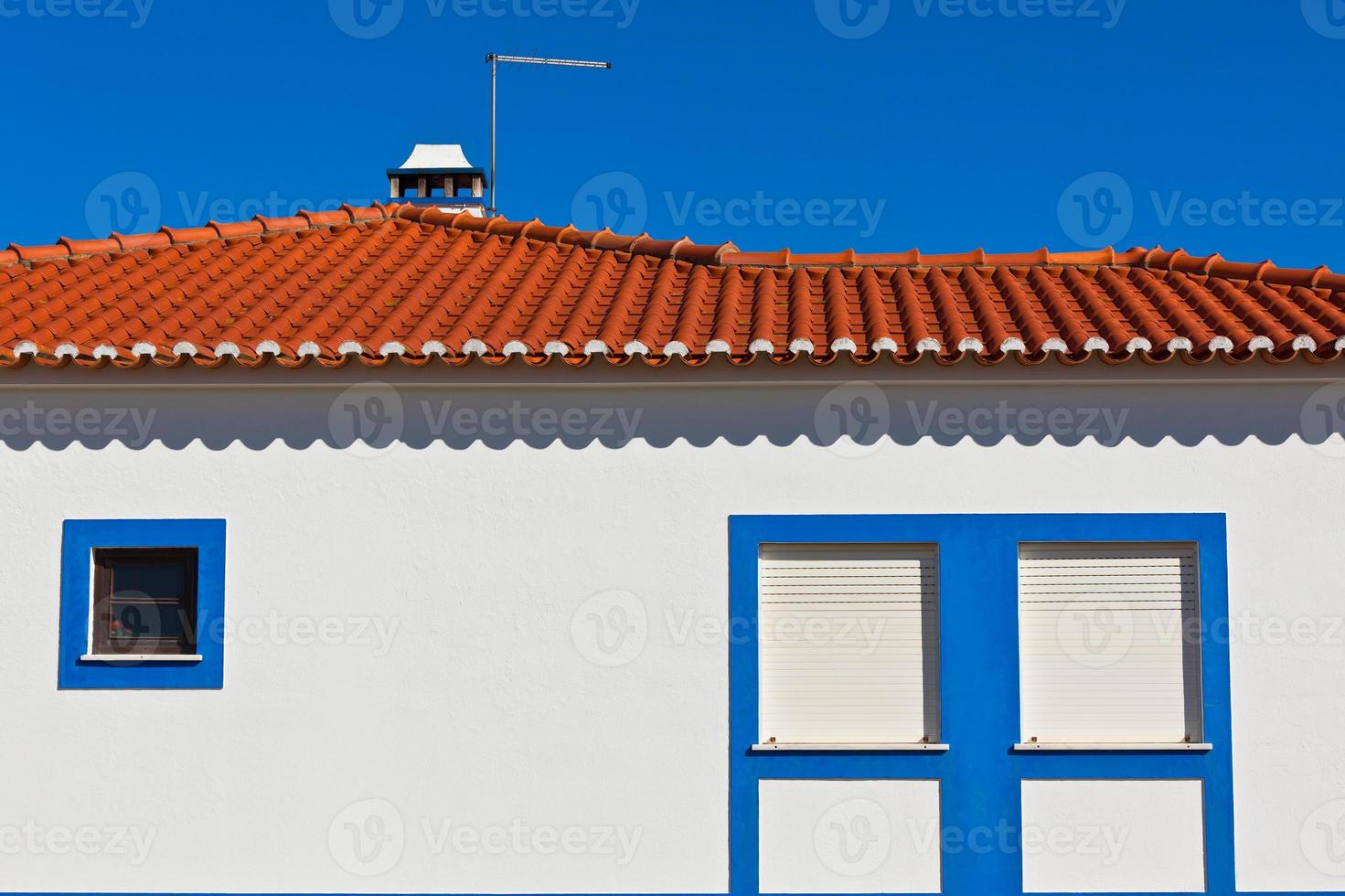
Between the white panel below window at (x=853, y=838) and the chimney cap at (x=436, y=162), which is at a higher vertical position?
the chimney cap at (x=436, y=162)

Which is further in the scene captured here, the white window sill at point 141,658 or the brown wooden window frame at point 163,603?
the brown wooden window frame at point 163,603

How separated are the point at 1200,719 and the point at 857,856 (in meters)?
2.19

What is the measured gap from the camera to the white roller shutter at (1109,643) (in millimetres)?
7754

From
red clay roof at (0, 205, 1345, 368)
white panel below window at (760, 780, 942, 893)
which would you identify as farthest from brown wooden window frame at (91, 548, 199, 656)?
white panel below window at (760, 780, 942, 893)

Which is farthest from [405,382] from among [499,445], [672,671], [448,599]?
[672,671]

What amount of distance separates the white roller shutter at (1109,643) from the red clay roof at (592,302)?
1.25 meters

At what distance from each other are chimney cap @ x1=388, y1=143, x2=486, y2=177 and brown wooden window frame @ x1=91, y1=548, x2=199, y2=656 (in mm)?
13075

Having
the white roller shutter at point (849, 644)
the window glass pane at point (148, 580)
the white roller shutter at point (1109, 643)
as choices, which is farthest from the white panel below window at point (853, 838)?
the window glass pane at point (148, 580)

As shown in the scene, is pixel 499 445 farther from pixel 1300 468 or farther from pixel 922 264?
pixel 1300 468

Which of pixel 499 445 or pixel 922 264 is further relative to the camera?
pixel 922 264

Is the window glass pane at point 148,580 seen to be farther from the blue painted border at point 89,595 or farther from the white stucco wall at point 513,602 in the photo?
the white stucco wall at point 513,602

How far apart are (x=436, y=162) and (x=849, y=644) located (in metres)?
14.6

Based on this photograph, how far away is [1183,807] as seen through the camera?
7605 millimetres

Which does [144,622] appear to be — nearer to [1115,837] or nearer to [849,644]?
[849,644]
